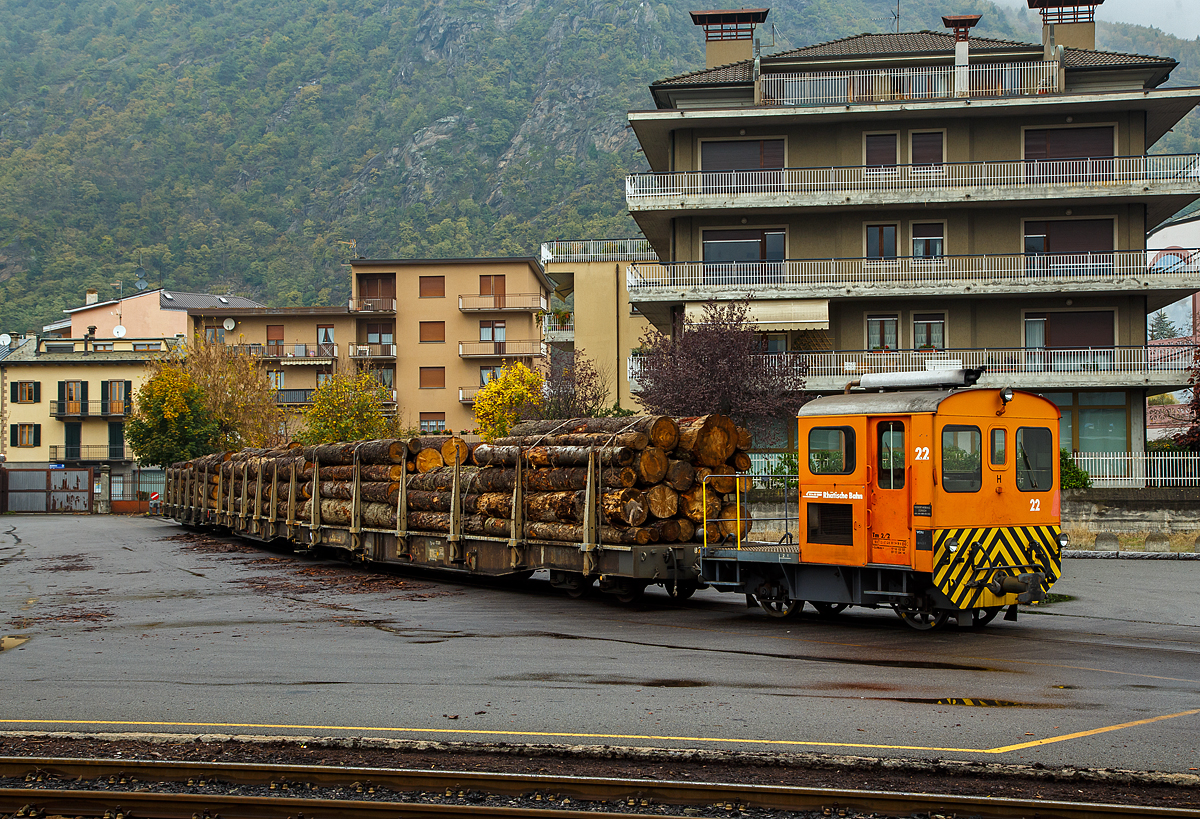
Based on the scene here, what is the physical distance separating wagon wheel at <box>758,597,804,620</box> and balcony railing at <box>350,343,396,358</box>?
58.5 meters

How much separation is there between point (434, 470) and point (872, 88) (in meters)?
24.7

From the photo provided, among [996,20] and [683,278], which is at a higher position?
[996,20]

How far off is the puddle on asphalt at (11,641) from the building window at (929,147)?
103 ft

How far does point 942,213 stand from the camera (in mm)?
36125

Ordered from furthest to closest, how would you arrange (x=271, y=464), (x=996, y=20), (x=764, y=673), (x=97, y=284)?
1. (x=996, y=20)
2. (x=97, y=284)
3. (x=271, y=464)
4. (x=764, y=673)

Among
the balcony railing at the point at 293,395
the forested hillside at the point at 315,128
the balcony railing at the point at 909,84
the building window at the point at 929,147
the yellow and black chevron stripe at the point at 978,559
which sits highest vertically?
the forested hillside at the point at 315,128

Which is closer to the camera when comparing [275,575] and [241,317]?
[275,575]

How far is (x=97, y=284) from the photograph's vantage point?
10688 cm

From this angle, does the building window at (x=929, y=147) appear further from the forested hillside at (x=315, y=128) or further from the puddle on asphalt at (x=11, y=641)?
the forested hillside at (x=315, y=128)

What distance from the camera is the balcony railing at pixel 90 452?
69.8 meters

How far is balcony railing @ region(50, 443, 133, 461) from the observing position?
229ft

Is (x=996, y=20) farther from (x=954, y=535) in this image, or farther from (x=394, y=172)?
(x=954, y=535)

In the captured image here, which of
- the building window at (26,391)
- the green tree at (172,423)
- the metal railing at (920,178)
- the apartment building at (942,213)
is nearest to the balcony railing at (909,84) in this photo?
the apartment building at (942,213)

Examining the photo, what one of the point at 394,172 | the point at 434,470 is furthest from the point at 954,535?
the point at 394,172
